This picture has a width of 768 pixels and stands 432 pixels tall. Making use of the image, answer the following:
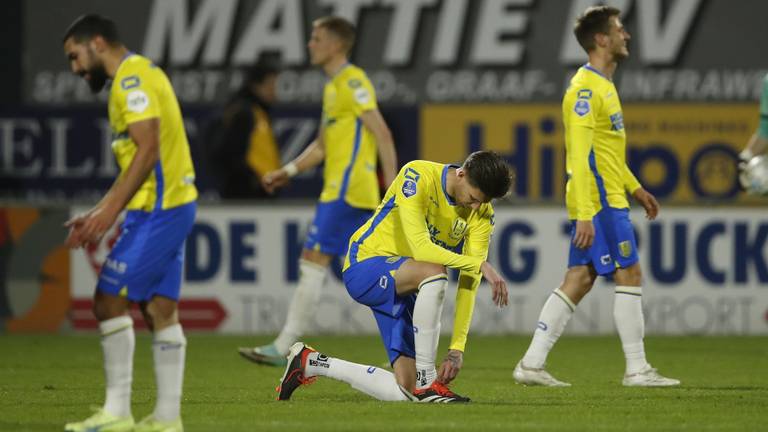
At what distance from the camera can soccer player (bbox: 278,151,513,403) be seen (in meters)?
6.88

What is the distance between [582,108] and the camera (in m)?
8.13

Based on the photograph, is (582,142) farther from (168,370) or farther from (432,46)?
(432,46)

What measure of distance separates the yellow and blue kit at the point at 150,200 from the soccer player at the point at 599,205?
262 cm

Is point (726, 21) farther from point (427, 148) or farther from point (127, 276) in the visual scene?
point (127, 276)

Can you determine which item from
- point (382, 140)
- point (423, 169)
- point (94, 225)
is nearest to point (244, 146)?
point (382, 140)

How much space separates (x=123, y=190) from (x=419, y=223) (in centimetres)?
165

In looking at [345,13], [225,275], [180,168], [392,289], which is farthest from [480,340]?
[180,168]

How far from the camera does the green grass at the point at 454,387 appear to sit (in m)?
6.54

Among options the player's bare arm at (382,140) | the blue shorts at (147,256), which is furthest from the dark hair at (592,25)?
the blue shorts at (147,256)

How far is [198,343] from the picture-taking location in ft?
37.8

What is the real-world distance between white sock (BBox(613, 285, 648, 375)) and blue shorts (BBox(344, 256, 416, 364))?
1.41 metres

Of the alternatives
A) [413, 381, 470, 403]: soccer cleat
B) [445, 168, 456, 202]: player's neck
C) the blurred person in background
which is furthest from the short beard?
the blurred person in background

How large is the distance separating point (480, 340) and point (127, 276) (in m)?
6.13

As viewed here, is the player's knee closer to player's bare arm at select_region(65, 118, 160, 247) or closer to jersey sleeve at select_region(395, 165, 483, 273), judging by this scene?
jersey sleeve at select_region(395, 165, 483, 273)
